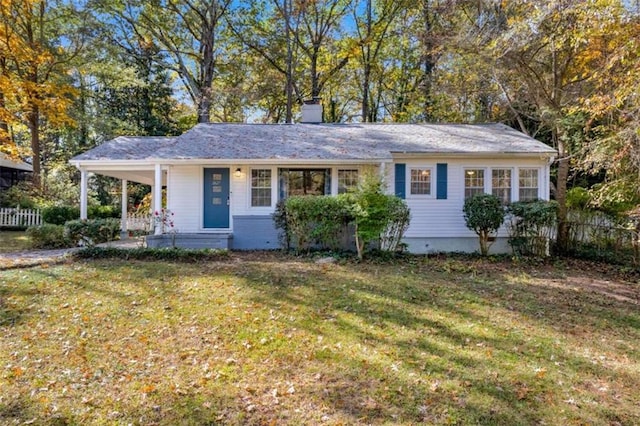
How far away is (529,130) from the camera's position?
54.6 feet

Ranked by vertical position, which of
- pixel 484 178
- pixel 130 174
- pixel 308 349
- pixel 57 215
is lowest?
pixel 308 349

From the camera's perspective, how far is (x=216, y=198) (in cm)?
1107

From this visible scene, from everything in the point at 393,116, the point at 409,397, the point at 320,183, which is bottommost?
the point at 409,397

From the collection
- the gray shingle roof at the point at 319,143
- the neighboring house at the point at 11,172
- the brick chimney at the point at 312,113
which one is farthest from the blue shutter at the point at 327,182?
the neighboring house at the point at 11,172

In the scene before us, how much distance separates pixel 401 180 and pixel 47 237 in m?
10.3

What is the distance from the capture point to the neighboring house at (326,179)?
34.5 feet

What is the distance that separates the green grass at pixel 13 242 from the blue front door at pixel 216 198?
5045 millimetres

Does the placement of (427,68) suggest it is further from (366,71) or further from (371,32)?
(371,32)

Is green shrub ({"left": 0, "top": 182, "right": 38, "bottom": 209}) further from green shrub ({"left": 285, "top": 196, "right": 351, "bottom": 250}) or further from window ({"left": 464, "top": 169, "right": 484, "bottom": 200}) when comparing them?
window ({"left": 464, "top": 169, "right": 484, "bottom": 200})

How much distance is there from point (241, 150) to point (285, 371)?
8.07 m

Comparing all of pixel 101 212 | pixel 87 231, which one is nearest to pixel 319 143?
pixel 87 231

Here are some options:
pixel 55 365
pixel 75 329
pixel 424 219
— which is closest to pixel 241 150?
pixel 424 219

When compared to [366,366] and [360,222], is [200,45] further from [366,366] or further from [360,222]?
[366,366]

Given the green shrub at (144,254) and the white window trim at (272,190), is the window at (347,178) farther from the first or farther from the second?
the green shrub at (144,254)
